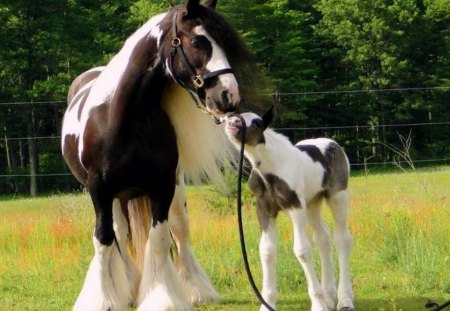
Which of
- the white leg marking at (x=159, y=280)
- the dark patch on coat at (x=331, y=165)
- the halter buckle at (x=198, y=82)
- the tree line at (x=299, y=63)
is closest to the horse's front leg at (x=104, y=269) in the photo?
the white leg marking at (x=159, y=280)

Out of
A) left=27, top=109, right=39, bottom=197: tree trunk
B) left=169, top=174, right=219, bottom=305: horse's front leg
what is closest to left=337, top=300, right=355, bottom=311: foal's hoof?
left=169, top=174, right=219, bottom=305: horse's front leg

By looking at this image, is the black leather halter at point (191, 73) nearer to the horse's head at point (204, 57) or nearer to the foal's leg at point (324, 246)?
the horse's head at point (204, 57)

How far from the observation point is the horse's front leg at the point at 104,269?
5.57 metres

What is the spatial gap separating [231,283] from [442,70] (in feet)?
137

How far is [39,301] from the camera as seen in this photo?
740 cm

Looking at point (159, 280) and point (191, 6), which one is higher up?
point (191, 6)

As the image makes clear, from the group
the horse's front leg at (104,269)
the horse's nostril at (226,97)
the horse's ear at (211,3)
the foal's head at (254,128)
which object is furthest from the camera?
the foal's head at (254,128)

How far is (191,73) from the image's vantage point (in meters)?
5.09

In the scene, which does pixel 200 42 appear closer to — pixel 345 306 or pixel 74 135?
pixel 74 135

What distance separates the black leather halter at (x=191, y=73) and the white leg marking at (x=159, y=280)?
100 cm

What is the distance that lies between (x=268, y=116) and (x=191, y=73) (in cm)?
110

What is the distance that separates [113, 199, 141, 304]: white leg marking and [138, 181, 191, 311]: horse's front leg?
1.84 feet

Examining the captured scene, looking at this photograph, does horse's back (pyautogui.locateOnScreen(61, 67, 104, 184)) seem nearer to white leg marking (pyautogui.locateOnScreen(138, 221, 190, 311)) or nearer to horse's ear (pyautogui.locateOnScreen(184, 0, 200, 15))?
white leg marking (pyautogui.locateOnScreen(138, 221, 190, 311))

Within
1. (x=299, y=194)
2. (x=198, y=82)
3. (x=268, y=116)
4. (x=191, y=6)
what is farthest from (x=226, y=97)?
(x=299, y=194)
